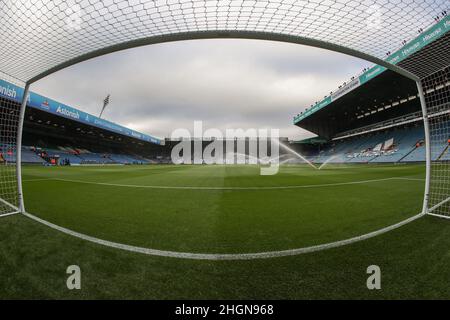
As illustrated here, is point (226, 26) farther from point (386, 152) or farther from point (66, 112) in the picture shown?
point (386, 152)

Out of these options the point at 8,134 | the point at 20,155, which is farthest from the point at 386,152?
the point at 8,134

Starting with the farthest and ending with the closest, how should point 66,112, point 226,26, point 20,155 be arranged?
point 66,112 < point 20,155 < point 226,26

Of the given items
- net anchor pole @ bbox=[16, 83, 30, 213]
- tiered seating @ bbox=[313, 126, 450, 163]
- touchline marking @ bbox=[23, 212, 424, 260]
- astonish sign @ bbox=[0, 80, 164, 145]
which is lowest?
touchline marking @ bbox=[23, 212, 424, 260]

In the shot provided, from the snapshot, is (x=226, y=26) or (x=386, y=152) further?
(x=386, y=152)

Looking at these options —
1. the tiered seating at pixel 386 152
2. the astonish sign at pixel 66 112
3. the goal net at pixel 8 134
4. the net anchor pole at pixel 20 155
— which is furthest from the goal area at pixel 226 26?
the astonish sign at pixel 66 112

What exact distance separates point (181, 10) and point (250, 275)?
3.85m

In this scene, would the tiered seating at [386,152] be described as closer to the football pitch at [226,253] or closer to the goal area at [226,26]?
the goal area at [226,26]

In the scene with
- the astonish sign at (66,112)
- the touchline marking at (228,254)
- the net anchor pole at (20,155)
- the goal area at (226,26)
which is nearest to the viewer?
the touchline marking at (228,254)

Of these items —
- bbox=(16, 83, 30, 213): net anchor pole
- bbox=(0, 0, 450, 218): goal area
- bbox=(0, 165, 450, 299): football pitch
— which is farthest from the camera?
bbox=(16, 83, 30, 213): net anchor pole

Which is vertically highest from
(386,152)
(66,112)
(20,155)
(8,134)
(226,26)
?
(66,112)

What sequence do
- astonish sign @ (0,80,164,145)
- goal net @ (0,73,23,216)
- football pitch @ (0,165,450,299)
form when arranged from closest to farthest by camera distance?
football pitch @ (0,165,450,299), goal net @ (0,73,23,216), astonish sign @ (0,80,164,145)

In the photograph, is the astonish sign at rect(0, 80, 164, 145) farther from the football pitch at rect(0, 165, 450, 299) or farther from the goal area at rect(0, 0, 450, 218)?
the football pitch at rect(0, 165, 450, 299)

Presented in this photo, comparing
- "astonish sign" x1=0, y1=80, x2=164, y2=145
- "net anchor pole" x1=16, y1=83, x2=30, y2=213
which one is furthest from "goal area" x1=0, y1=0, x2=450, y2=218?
"astonish sign" x1=0, y1=80, x2=164, y2=145
